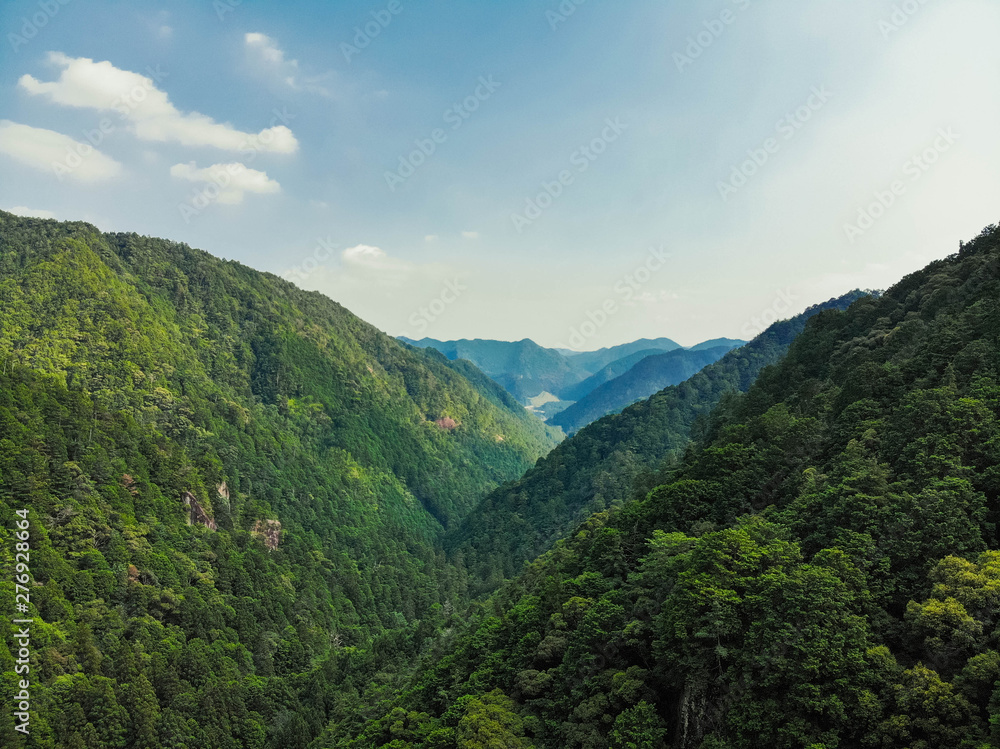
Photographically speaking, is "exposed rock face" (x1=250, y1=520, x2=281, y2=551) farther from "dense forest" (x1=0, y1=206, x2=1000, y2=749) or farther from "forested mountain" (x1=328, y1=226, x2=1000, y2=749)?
"forested mountain" (x1=328, y1=226, x2=1000, y2=749)

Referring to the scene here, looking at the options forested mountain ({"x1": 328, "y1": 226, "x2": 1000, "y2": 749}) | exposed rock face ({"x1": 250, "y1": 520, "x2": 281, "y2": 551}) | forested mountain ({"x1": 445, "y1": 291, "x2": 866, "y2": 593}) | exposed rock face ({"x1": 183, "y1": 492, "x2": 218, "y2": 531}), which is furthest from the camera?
exposed rock face ({"x1": 250, "y1": 520, "x2": 281, "y2": 551})

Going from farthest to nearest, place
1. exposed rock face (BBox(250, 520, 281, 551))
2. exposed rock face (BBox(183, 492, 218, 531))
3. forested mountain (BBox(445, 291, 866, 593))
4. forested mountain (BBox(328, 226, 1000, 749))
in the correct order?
exposed rock face (BBox(250, 520, 281, 551)), forested mountain (BBox(445, 291, 866, 593)), exposed rock face (BBox(183, 492, 218, 531)), forested mountain (BBox(328, 226, 1000, 749))

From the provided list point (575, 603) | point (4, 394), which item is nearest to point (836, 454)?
point (575, 603)

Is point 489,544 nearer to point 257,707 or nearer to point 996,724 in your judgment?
point 257,707

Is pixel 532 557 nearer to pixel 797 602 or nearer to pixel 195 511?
pixel 195 511

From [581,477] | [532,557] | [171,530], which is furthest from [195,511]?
[581,477]

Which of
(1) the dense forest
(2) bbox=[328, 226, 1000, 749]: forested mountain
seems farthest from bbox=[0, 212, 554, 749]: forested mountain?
(2) bbox=[328, 226, 1000, 749]: forested mountain
